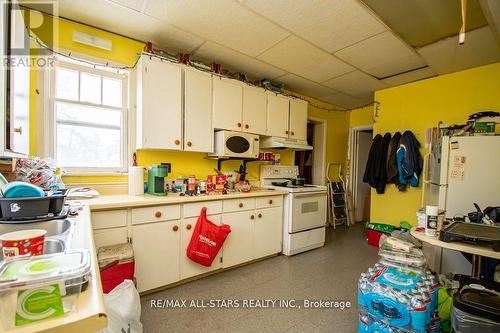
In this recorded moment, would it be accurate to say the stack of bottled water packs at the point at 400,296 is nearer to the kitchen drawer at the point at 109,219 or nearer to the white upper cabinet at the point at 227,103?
the kitchen drawer at the point at 109,219

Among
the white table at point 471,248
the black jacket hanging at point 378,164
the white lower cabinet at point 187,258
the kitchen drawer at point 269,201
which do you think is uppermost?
the black jacket hanging at point 378,164

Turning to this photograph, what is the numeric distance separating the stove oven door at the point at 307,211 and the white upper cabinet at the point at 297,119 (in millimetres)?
978

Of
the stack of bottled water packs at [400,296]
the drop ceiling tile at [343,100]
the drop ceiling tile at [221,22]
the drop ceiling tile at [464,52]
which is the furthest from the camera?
the drop ceiling tile at [343,100]

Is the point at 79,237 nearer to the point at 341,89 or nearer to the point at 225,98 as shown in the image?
the point at 225,98

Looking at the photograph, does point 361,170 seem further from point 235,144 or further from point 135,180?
point 135,180

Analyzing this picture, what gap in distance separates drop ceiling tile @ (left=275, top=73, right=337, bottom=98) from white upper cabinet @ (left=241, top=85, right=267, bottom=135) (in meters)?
0.55

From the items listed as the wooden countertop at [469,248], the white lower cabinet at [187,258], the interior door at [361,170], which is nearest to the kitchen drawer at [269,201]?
the white lower cabinet at [187,258]

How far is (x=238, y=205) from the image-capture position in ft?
8.52

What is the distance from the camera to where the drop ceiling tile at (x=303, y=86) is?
3.41 metres

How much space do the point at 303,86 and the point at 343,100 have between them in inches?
44.7

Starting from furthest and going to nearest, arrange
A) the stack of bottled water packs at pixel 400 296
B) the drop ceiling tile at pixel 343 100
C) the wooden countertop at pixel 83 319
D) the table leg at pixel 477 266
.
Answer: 1. the drop ceiling tile at pixel 343 100
2. the table leg at pixel 477 266
3. the stack of bottled water packs at pixel 400 296
4. the wooden countertop at pixel 83 319

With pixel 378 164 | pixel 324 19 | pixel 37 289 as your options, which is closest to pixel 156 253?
pixel 37 289

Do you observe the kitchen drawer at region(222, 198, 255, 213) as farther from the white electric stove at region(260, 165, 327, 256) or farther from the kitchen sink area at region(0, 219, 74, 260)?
the kitchen sink area at region(0, 219, 74, 260)

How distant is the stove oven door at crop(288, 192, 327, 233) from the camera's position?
3.01m
